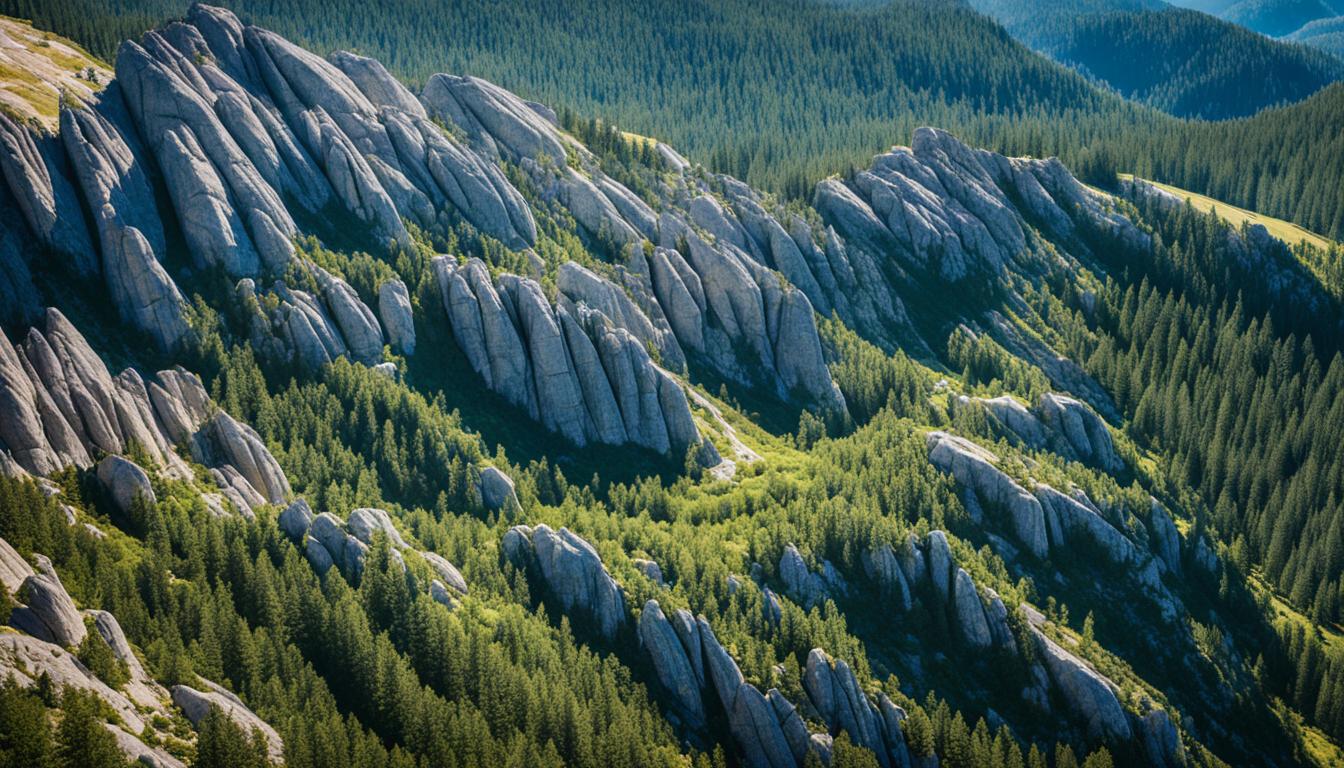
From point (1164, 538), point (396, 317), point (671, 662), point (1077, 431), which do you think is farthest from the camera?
point (1077, 431)

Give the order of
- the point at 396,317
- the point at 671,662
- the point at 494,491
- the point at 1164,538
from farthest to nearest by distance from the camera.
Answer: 1. the point at 1164,538
2. the point at 396,317
3. the point at 494,491
4. the point at 671,662

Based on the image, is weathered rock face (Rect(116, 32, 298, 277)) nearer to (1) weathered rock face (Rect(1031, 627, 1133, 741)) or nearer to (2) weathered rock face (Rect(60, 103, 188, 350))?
(2) weathered rock face (Rect(60, 103, 188, 350))

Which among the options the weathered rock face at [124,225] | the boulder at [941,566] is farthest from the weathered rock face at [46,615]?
the boulder at [941,566]

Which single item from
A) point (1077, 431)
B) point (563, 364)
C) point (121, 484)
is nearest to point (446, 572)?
point (121, 484)

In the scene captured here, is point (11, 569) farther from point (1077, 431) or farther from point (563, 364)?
point (1077, 431)

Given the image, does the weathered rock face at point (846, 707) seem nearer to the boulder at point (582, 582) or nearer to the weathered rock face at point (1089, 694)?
the boulder at point (582, 582)

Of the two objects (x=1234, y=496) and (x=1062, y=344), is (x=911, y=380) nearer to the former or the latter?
(x=1062, y=344)
